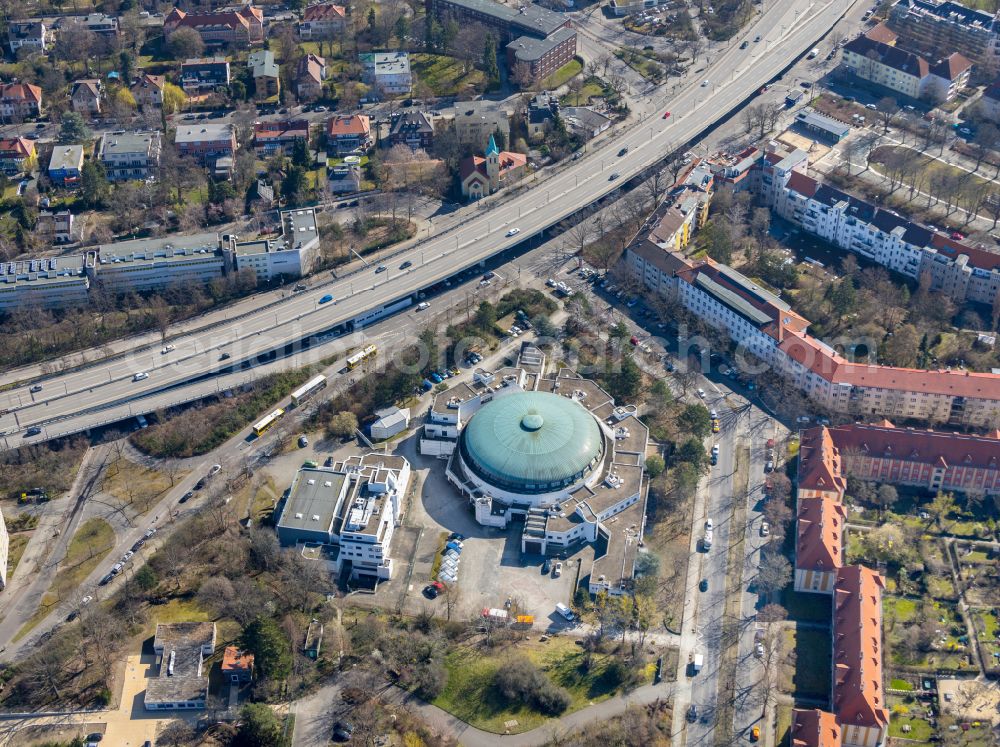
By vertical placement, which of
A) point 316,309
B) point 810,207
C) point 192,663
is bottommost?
point 192,663

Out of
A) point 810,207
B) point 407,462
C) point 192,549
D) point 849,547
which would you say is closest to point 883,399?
point 849,547

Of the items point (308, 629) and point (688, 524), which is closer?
point (308, 629)

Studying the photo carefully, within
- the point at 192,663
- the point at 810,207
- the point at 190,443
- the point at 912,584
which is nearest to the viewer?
the point at 192,663

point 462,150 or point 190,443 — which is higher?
point 462,150

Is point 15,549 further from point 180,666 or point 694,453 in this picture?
point 694,453

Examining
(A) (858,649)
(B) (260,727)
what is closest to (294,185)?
(B) (260,727)

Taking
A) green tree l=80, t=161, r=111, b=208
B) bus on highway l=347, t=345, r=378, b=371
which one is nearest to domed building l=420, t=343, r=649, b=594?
bus on highway l=347, t=345, r=378, b=371

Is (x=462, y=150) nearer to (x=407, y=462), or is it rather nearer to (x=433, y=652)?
(x=407, y=462)

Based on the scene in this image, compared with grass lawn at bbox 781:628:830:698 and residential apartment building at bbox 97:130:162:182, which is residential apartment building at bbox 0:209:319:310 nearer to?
residential apartment building at bbox 97:130:162:182
